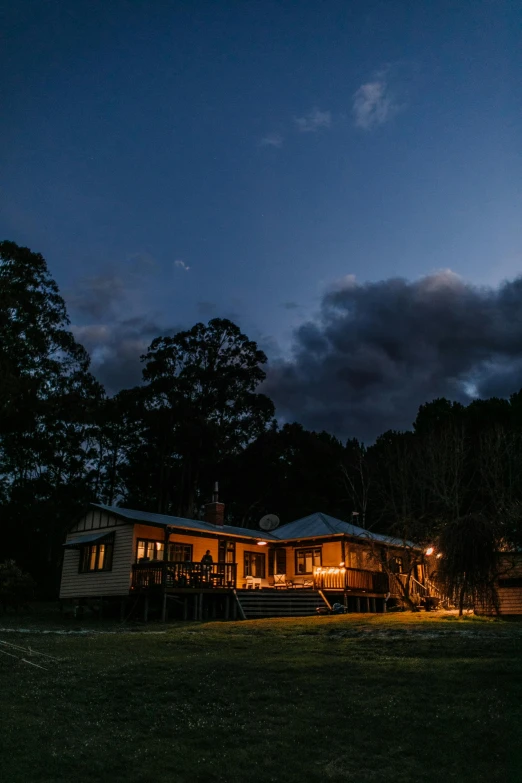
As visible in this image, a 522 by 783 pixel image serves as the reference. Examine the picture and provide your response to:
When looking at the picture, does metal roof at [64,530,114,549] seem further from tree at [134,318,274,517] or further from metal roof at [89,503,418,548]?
tree at [134,318,274,517]

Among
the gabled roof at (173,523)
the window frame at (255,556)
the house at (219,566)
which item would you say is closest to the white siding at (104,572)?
the house at (219,566)

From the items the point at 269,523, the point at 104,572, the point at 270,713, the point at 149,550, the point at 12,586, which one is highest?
the point at 269,523

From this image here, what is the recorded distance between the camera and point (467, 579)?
59.9 feet

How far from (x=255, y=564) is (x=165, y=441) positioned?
16473 millimetres

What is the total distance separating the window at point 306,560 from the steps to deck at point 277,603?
409cm

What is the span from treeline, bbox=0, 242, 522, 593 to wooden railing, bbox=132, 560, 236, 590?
41.6 ft

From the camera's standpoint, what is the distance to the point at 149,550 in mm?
24688

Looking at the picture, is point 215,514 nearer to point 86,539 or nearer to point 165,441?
point 86,539

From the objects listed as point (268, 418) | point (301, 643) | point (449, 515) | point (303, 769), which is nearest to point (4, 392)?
point (268, 418)

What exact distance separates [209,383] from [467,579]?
27618 millimetres

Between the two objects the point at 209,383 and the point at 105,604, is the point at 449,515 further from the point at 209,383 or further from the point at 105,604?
the point at 209,383

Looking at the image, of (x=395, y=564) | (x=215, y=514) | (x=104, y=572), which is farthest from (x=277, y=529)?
(x=104, y=572)

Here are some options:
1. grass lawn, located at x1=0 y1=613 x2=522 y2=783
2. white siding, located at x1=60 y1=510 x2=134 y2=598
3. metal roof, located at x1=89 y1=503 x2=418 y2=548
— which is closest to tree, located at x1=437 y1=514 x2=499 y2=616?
grass lawn, located at x1=0 y1=613 x2=522 y2=783

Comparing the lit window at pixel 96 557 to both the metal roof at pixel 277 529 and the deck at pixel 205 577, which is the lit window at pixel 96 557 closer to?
the metal roof at pixel 277 529
